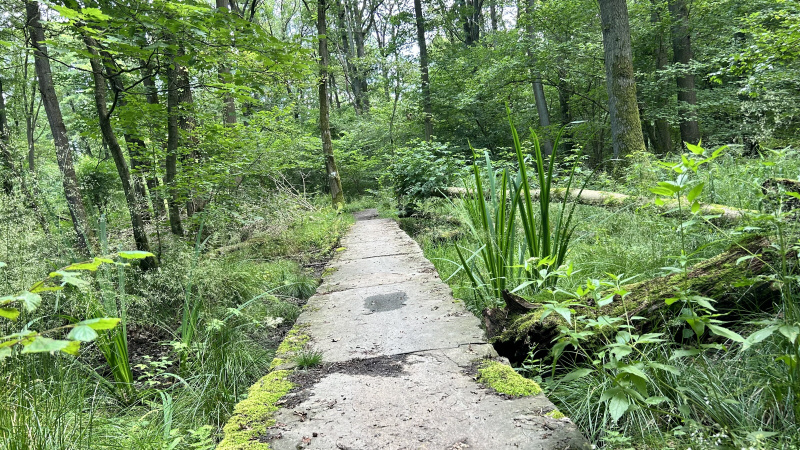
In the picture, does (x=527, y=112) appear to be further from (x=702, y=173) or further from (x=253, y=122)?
(x=702, y=173)

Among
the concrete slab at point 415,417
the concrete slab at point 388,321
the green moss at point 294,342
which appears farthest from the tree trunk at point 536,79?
the concrete slab at point 415,417

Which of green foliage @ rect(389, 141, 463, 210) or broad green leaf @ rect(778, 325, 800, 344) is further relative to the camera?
green foliage @ rect(389, 141, 463, 210)

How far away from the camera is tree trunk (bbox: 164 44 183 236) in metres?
3.84

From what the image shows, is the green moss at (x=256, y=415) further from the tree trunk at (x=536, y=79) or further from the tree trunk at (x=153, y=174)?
the tree trunk at (x=536, y=79)

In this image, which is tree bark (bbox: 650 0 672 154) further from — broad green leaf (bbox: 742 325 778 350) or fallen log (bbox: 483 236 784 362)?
broad green leaf (bbox: 742 325 778 350)

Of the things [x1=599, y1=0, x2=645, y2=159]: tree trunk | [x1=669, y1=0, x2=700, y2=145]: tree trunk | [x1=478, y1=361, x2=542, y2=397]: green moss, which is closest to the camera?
[x1=478, y1=361, x2=542, y2=397]: green moss

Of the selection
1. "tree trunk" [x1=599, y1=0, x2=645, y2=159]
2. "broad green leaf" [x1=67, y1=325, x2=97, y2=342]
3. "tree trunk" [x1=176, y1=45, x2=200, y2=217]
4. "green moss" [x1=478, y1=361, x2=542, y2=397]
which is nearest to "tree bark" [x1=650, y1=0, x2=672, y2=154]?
"tree trunk" [x1=599, y1=0, x2=645, y2=159]

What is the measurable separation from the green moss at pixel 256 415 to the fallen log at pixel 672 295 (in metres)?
1.07

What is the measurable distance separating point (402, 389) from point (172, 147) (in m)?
3.73

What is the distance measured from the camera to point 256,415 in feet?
4.91

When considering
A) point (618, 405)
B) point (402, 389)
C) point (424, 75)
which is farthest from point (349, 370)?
point (424, 75)

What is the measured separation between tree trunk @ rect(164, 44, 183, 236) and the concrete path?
2337mm

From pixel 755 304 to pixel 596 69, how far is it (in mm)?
10990

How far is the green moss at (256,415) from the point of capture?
1.33m
